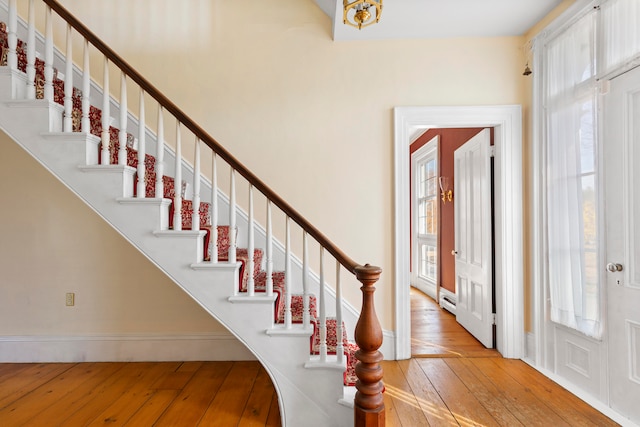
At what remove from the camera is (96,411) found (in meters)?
2.17

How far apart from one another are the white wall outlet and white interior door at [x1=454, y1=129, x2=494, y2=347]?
12.0 feet

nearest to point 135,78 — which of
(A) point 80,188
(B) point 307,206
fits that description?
(A) point 80,188

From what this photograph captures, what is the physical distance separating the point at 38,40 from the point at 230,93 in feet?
5.37

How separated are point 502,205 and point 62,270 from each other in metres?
3.84

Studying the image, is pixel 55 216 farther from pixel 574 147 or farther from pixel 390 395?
pixel 574 147

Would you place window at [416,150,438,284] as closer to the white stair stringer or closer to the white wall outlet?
the white stair stringer

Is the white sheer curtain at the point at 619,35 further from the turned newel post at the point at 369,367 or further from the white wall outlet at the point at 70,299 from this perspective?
the white wall outlet at the point at 70,299

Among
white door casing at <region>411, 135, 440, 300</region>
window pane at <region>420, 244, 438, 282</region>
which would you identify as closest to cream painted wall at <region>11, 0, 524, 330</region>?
white door casing at <region>411, 135, 440, 300</region>

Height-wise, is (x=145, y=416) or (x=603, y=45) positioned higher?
(x=603, y=45)

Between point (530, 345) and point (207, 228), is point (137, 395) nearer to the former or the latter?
point (207, 228)

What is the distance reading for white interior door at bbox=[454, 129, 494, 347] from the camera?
3.17 m

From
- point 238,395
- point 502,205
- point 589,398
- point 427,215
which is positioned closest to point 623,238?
point 502,205

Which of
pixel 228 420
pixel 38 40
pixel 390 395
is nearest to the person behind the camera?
pixel 228 420

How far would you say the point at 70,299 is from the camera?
297 centimetres
